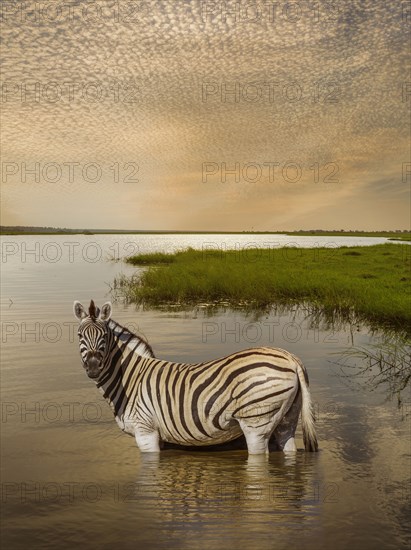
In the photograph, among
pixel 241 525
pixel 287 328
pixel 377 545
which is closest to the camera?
pixel 377 545

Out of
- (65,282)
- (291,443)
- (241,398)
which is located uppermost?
(65,282)

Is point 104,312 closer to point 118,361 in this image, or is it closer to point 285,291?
point 118,361

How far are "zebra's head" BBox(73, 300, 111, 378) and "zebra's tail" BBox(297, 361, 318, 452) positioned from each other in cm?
231

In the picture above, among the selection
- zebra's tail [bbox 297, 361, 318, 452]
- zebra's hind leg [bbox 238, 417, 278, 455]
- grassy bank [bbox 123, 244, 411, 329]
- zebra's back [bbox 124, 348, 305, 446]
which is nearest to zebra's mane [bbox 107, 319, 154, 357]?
zebra's back [bbox 124, 348, 305, 446]

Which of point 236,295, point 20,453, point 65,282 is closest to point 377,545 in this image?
point 20,453

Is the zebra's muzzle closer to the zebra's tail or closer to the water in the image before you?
the water

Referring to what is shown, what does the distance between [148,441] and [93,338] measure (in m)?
1.37

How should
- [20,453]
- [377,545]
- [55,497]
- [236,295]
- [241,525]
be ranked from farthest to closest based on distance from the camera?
[236,295] < [20,453] < [55,497] < [241,525] < [377,545]

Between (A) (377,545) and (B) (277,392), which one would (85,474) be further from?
(A) (377,545)

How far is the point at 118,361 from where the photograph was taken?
6801mm

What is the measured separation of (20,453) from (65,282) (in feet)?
88.5

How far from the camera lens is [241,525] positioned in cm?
474

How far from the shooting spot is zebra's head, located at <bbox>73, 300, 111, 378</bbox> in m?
6.31

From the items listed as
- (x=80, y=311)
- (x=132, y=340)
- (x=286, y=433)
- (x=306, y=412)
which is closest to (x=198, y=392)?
(x=286, y=433)
